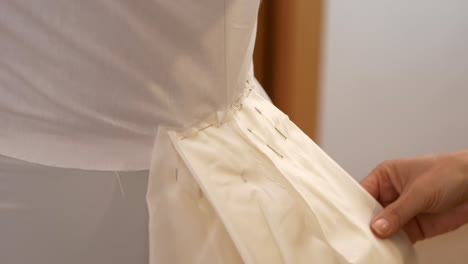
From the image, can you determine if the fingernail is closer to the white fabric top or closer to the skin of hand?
the skin of hand

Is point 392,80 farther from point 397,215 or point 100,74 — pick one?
point 100,74

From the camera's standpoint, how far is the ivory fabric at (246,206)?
344 mm

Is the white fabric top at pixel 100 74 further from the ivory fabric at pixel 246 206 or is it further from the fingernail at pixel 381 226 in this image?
the fingernail at pixel 381 226

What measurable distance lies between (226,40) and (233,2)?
29 mm

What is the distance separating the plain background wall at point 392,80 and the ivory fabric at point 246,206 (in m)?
0.75

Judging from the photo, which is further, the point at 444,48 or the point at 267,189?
the point at 444,48

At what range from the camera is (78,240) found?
349 millimetres

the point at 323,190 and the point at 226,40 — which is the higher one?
the point at 226,40

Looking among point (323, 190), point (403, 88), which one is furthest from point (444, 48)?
point (323, 190)

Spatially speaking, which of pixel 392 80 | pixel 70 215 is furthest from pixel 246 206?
pixel 392 80

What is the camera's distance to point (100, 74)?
338 mm

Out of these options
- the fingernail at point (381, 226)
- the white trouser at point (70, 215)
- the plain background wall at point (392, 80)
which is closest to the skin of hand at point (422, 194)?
the fingernail at point (381, 226)

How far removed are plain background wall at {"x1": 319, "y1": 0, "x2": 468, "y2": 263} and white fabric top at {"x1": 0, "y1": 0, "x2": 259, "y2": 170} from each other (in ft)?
2.60

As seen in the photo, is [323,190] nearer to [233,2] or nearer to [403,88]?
[233,2]
